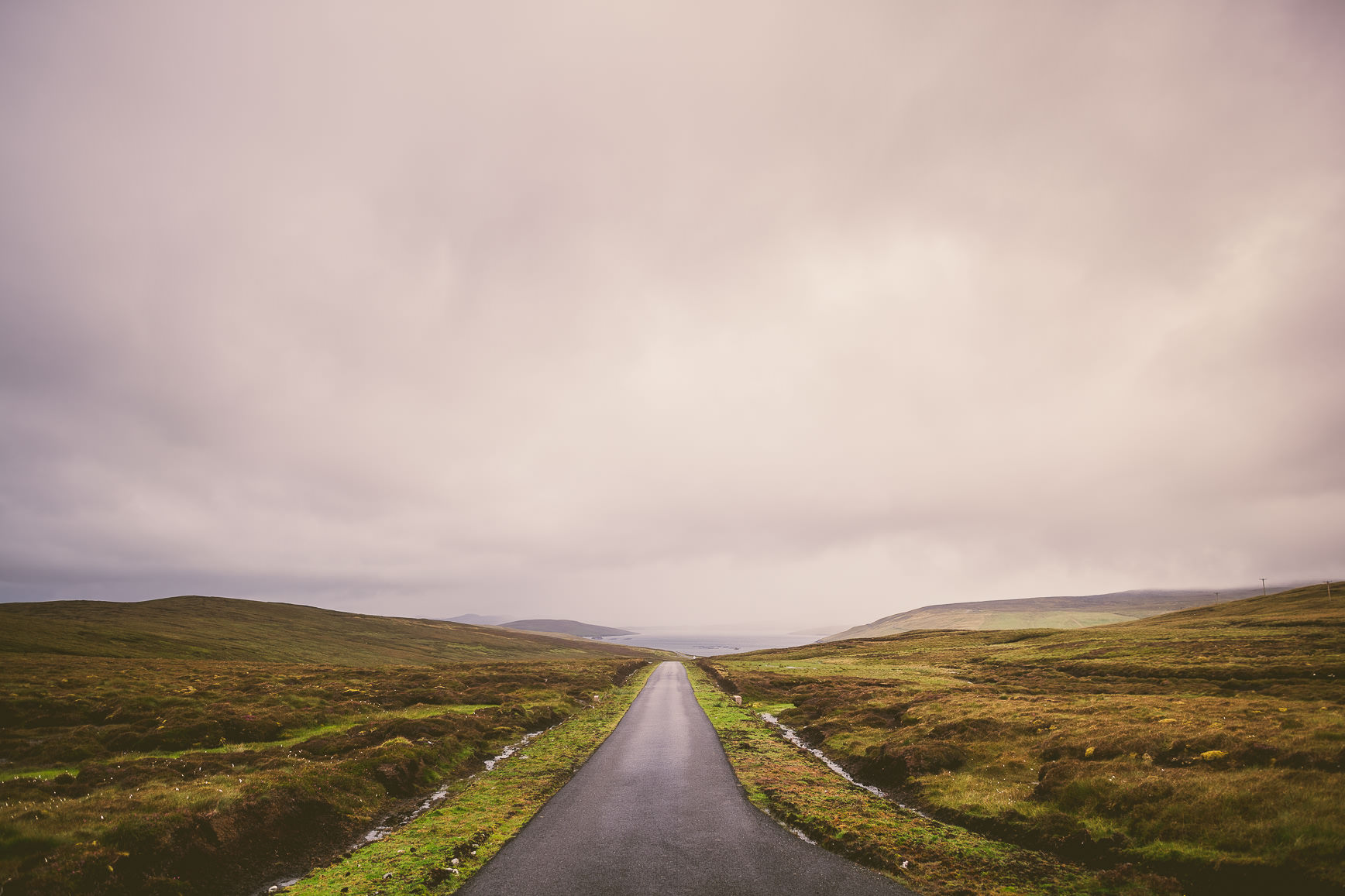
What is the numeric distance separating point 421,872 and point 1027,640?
5066 inches

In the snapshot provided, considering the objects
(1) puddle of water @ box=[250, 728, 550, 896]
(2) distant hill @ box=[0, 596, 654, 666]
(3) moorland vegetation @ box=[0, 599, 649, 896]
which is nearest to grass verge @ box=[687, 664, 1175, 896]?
(1) puddle of water @ box=[250, 728, 550, 896]

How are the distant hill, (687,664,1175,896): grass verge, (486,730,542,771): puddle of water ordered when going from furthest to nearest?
1. the distant hill
2. (486,730,542,771): puddle of water
3. (687,664,1175,896): grass verge

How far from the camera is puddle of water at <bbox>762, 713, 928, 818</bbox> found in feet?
75.3

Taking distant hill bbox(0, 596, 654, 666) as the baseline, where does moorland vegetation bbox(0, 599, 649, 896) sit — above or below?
above

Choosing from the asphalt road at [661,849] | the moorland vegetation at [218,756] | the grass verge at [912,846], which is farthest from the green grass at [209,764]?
the grass verge at [912,846]

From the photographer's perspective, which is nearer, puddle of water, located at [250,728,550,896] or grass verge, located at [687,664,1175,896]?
grass verge, located at [687,664,1175,896]

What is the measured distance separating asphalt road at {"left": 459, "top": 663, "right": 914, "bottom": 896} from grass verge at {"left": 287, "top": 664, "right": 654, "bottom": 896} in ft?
2.60

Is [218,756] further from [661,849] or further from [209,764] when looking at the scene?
[661,849]

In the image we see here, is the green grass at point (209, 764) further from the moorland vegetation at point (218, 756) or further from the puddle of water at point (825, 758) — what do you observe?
the puddle of water at point (825, 758)

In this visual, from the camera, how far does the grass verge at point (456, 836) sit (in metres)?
15.1

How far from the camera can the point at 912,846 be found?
17062mm

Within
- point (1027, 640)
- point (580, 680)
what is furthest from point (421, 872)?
point (1027, 640)

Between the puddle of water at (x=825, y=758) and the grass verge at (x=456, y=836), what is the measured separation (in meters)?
13.4

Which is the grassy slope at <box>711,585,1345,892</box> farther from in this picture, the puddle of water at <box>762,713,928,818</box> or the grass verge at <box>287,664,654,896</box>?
the grass verge at <box>287,664,654,896</box>
